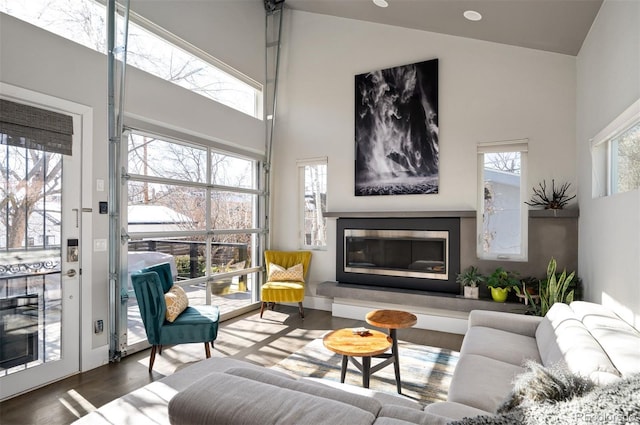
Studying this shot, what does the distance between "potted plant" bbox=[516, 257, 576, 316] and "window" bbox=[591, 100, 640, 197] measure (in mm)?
846

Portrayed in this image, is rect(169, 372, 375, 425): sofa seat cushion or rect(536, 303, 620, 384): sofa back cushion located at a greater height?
rect(169, 372, 375, 425): sofa seat cushion

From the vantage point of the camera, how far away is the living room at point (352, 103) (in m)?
2.72

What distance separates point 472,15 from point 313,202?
312 cm

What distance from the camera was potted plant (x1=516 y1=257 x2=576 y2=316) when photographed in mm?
3436

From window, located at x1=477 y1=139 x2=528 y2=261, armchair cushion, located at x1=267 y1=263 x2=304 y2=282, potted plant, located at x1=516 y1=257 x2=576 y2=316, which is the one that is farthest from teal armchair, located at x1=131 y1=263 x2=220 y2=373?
window, located at x1=477 y1=139 x2=528 y2=261

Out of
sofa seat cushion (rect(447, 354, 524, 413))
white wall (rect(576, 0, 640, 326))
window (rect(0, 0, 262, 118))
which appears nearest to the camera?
sofa seat cushion (rect(447, 354, 524, 413))

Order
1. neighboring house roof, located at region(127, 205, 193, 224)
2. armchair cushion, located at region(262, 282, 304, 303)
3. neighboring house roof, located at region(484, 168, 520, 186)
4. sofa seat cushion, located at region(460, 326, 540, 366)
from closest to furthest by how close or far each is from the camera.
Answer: sofa seat cushion, located at region(460, 326, 540, 366) < neighboring house roof, located at region(127, 205, 193, 224) < neighboring house roof, located at region(484, 168, 520, 186) < armchair cushion, located at region(262, 282, 304, 303)

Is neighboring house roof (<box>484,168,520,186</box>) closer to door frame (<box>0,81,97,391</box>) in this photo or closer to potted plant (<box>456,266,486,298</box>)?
potted plant (<box>456,266,486,298</box>)

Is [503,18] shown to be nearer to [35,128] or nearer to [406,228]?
[406,228]

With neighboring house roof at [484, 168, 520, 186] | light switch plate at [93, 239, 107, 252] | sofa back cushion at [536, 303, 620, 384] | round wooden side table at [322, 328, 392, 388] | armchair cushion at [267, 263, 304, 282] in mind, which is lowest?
round wooden side table at [322, 328, 392, 388]

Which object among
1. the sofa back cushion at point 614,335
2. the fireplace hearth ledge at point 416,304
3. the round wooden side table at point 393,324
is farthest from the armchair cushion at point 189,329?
the sofa back cushion at point 614,335

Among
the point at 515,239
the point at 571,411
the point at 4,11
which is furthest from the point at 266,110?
the point at 571,411

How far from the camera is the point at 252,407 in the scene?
1.12 metres

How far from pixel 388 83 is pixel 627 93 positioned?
2.96 m
